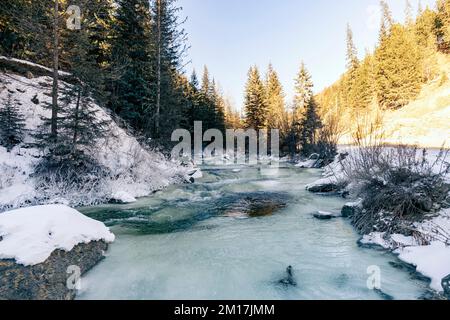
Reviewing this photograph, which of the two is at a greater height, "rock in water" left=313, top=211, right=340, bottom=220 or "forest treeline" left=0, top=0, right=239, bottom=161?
"forest treeline" left=0, top=0, right=239, bottom=161

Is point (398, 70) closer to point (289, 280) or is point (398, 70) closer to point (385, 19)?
point (385, 19)

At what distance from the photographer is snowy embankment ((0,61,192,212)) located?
26.5 feet

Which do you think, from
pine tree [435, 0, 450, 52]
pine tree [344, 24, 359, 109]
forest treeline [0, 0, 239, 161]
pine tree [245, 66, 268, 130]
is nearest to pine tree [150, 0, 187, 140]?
forest treeline [0, 0, 239, 161]

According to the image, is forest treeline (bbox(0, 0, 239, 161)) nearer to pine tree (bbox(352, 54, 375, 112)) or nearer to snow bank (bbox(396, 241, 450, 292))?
snow bank (bbox(396, 241, 450, 292))

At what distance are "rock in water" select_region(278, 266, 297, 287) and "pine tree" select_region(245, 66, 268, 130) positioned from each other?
34.0m

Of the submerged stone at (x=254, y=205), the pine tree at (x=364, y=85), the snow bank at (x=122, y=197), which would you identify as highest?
the pine tree at (x=364, y=85)

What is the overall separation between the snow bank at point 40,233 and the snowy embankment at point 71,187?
402 centimetres

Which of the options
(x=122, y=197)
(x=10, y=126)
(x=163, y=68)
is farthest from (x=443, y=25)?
(x=10, y=126)

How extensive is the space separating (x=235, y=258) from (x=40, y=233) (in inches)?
119

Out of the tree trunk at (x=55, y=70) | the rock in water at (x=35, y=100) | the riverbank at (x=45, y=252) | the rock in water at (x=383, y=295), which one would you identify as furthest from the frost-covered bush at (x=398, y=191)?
the rock in water at (x=35, y=100)

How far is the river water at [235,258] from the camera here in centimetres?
348

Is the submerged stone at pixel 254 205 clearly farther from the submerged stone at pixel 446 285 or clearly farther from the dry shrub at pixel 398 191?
the submerged stone at pixel 446 285

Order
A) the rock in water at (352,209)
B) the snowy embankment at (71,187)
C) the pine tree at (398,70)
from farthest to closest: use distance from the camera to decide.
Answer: the pine tree at (398,70), the snowy embankment at (71,187), the rock in water at (352,209)
